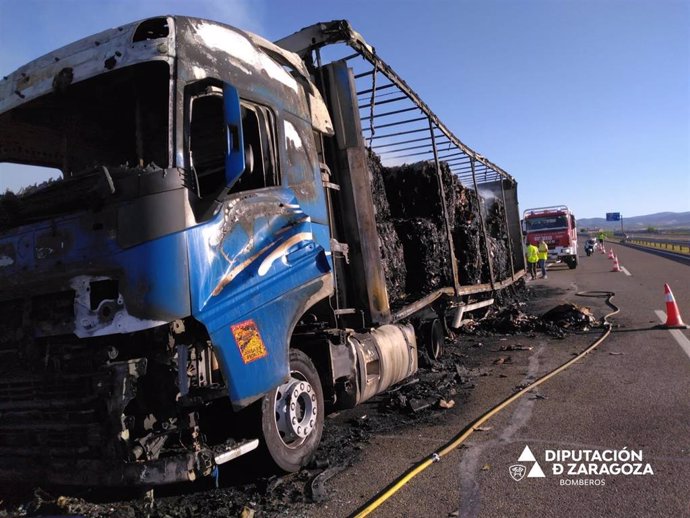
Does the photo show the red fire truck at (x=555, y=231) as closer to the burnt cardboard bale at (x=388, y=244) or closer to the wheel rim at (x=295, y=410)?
the burnt cardboard bale at (x=388, y=244)

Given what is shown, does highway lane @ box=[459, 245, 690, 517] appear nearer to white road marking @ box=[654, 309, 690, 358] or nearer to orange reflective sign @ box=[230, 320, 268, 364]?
white road marking @ box=[654, 309, 690, 358]

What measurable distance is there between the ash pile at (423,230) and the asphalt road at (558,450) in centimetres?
184

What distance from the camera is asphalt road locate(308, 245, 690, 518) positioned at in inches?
142

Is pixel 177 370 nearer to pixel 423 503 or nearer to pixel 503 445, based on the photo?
pixel 423 503

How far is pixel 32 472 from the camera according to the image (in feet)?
11.1

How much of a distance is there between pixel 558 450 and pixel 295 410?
2.22m

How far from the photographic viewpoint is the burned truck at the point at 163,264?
10.5 feet

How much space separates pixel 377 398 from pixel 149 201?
4.23m

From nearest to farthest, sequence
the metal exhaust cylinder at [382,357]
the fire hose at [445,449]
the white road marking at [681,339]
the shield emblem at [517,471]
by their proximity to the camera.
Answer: the fire hose at [445,449] < the shield emblem at [517,471] < the metal exhaust cylinder at [382,357] < the white road marking at [681,339]

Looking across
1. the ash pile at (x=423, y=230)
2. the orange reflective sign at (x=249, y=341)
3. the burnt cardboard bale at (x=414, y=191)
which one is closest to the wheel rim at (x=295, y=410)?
the orange reflective sign at (x=249, y=341)

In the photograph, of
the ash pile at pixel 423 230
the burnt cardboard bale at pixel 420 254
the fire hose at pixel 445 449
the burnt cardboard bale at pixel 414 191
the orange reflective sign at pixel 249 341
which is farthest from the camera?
the burnt cardboard bale at pixel 414 191

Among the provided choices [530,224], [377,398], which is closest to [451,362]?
[377,398]

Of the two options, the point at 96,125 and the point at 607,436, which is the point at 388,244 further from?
the point at 96,125

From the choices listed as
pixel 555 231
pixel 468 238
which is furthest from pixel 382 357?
pixel 555 231
